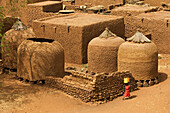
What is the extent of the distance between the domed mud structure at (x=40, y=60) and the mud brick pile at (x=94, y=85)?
0.71 meters

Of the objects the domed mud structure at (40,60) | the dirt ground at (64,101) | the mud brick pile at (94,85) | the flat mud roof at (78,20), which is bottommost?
the dirt ground at (64,101)

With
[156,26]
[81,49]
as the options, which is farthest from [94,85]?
[156,26]

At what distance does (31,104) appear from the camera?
12344 millimetres

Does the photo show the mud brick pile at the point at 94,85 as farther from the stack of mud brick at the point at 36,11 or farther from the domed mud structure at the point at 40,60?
the stack of mud brick at the point at 36,11

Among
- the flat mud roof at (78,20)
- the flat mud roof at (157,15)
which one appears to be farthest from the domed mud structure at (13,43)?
the flat mud roof at (157,15)

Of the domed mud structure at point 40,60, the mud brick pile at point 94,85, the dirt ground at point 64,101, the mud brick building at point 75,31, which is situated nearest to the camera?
the dirt ground at point 64,101

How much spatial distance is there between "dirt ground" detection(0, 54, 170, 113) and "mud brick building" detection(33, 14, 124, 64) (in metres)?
3.65

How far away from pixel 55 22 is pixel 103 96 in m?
7.04

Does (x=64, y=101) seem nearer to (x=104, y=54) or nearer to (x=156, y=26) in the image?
(x=104, y=54)

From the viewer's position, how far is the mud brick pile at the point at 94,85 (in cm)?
1245

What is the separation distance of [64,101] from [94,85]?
123 cm

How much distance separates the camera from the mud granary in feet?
42.5

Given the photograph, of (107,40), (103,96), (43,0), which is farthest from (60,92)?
(43,0)

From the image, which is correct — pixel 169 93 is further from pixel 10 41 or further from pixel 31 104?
pixel 10 41
